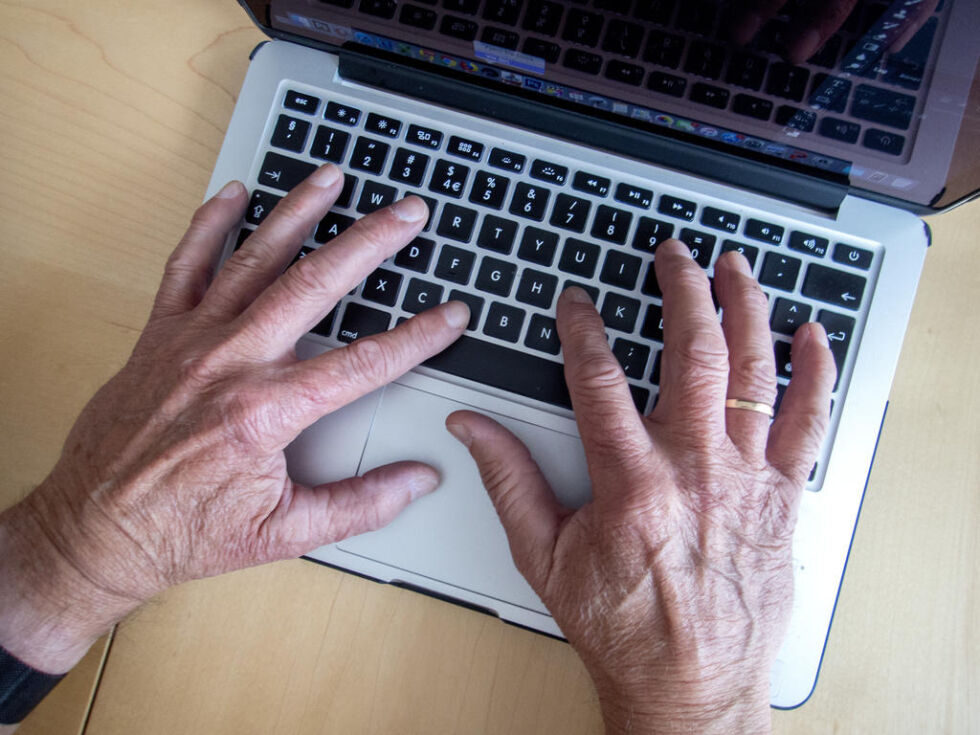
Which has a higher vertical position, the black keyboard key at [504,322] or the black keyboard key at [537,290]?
the black keyboard key at [537,290]

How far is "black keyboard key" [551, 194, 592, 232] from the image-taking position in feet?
2.01

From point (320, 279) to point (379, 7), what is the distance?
264mm

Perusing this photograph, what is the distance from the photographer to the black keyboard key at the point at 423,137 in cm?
62

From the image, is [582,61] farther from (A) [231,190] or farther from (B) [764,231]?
(A) [231,190]

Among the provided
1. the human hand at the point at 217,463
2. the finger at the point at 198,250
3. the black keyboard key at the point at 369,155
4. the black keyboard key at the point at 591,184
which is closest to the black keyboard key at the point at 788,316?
the black keyboard key at the point at 591,184

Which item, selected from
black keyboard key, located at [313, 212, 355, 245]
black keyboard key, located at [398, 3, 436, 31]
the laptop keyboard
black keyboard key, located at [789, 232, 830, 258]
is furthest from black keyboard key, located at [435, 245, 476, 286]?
black keyboard key, located at [789, 232, 830, 258]

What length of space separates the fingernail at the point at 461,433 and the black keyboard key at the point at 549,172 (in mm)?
262

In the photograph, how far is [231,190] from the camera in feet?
2.01

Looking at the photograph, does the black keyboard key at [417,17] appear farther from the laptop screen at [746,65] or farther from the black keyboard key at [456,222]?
the black keyboard key at [456,222]

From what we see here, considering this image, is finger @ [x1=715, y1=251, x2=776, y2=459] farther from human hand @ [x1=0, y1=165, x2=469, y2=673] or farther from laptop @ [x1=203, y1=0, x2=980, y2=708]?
human hand @ [x1=0, y1=165, x2=469, y2=673]

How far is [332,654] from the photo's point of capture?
2.13 feet

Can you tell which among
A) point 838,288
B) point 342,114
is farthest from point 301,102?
point 838,288

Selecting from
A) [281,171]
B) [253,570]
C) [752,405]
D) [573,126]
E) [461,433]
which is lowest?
[253,570]

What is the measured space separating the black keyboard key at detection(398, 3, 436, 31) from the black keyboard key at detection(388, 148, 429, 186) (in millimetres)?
113
